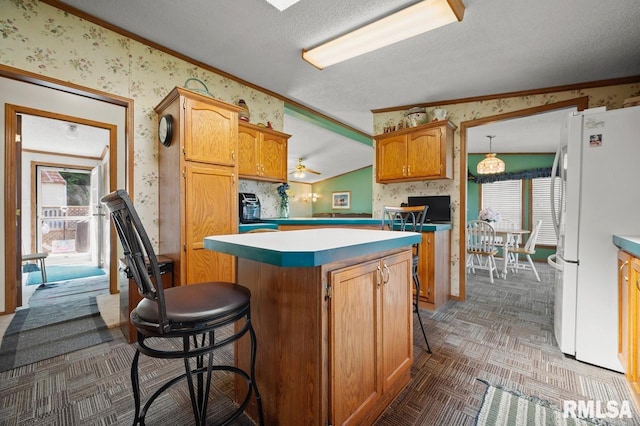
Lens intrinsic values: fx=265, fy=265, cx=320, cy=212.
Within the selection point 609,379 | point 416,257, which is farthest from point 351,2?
point 609,379

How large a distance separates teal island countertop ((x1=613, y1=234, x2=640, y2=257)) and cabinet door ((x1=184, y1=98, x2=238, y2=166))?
9.36ft

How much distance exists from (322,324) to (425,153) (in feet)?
9.73

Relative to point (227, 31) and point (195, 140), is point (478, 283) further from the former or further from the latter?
point (227, 31)

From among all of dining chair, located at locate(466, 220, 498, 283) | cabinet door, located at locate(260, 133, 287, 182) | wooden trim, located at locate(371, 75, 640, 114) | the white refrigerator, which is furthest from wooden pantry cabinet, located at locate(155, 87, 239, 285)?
dining chair, located at locate(466, 220, 498, 283)

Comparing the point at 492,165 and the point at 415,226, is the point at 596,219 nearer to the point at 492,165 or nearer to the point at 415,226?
the point at 415,226

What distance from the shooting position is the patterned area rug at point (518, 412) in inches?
53.8

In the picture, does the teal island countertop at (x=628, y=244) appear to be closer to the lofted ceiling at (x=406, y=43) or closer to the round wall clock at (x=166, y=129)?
the lofted ceiling at (x=406, y=43)

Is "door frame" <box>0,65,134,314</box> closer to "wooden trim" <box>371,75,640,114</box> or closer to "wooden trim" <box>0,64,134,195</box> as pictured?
"wooden trim" <box>0,64,134,195</box>

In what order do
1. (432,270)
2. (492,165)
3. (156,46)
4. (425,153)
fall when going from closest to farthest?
(156,46) < (432,270) < (425,153) < (492,165)

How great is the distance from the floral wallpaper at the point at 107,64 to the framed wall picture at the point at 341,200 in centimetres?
734

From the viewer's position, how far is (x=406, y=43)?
93.4 inches

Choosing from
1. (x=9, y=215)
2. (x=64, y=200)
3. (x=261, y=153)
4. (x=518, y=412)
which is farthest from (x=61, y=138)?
(x=518, y=412)

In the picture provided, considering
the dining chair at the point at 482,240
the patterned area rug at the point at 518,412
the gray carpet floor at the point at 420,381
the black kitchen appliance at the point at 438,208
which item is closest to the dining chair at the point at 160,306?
the gray carpet floor at the point at 420,381

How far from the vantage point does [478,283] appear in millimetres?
4102
